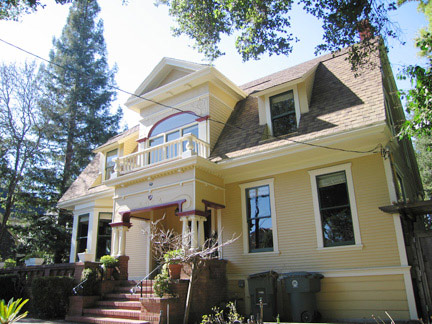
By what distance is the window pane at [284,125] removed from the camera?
1143 cm

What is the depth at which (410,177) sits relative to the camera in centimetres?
1354

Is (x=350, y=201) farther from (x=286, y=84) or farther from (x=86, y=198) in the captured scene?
(x=86, y=198)

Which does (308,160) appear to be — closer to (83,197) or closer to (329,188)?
(329,188)

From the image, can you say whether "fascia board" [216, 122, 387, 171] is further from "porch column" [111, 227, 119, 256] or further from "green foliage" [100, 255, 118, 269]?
"green foliage" [100, 255, 118, 269]

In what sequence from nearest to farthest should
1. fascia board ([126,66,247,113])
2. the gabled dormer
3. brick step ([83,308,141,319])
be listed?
brick step ([83,308,141,319]) → the gabled dormer → fascia board ([126,66,247,113])

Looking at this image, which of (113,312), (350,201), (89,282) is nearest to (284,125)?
(350,201)

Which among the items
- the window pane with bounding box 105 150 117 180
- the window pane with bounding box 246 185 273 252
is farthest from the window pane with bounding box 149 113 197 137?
the window pane with bounding box 246 185 273 252

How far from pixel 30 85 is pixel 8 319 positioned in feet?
56.5

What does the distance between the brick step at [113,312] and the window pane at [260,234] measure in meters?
4.00

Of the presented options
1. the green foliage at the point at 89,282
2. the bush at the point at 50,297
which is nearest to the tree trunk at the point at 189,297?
the green foliage at the point at 89,282

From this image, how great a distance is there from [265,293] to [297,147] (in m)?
4.11

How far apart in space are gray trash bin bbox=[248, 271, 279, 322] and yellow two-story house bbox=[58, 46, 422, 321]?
104cm

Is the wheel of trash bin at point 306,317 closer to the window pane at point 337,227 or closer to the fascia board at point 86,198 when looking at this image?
the window pane at point 337,227

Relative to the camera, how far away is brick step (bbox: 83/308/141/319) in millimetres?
9061
